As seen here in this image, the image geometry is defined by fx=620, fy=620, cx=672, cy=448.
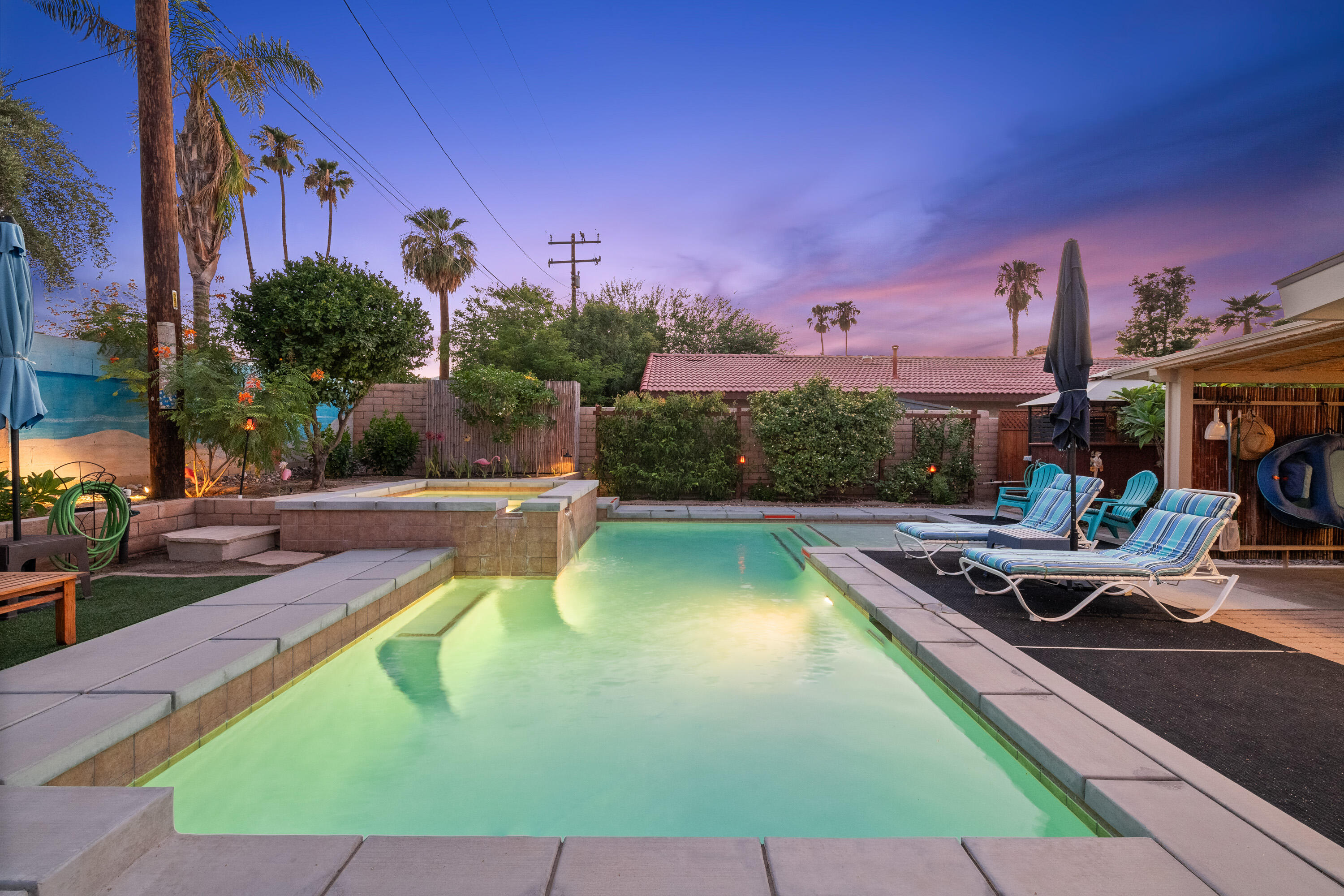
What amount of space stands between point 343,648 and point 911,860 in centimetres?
356

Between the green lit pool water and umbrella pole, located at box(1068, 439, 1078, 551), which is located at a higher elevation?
umbrella pole, located at box(1068, 439, 1078, 551)

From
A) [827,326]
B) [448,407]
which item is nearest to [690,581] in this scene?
[448,407]

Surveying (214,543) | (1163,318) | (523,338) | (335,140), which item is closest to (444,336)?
(523,338)

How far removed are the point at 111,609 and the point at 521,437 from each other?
26.7 feet

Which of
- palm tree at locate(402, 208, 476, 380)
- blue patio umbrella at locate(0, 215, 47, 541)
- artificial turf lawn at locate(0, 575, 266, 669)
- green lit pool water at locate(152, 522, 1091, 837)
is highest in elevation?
palm tree at locate(402, 208, 476, 380)

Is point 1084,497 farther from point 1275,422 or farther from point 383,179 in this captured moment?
point 383,179

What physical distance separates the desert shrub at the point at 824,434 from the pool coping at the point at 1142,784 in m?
7.48

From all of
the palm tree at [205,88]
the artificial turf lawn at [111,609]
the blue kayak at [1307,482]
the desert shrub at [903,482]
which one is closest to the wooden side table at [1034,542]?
the blue kayak at [1307,482]

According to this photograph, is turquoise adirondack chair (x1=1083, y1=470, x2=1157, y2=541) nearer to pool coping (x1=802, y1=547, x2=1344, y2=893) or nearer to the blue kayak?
the blue kayak

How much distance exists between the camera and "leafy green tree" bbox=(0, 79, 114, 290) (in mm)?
9281

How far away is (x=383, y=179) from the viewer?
1316cm

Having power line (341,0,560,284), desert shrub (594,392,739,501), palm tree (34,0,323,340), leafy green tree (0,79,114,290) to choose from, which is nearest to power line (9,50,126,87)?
palm tree (34,0,323,340)

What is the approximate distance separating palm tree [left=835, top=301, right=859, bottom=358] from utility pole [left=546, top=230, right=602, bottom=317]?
71.2 feet

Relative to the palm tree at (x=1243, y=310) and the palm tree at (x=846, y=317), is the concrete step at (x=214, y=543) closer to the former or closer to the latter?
the palm tree at (x=1243, y=310)
